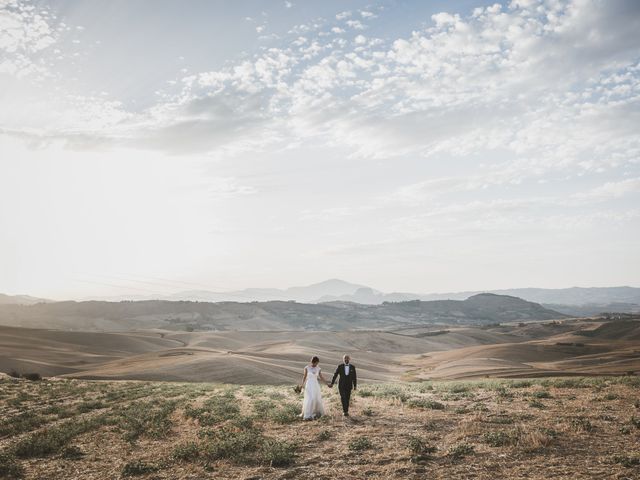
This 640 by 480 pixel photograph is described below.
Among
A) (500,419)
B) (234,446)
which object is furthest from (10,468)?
(500,419)

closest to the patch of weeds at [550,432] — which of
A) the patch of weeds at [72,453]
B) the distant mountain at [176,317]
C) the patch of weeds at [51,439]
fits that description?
the patch of weeds at [72,453]

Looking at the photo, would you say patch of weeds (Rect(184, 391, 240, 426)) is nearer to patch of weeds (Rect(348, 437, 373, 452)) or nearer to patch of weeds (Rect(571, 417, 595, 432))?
patch of weeds (Rect(348, 437, 373, 452))

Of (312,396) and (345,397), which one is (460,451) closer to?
(345,397)

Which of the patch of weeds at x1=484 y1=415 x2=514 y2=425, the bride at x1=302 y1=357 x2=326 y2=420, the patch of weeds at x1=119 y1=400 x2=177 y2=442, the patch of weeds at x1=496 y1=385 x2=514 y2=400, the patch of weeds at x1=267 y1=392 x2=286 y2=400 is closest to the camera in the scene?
the patch of weeds at x1=484 y1=415 x2=514 y2=425

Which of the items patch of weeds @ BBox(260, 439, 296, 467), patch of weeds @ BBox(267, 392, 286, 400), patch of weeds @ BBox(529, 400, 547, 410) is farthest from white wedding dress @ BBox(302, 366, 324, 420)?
patch of weeds @ BBox(529, 400, 547, 410)

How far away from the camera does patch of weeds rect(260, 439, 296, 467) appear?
10.3 metres

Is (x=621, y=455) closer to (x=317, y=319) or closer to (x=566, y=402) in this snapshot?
(x=566, y=402)

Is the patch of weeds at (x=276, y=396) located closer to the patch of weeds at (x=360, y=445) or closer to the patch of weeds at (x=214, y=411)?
the patch of weeds at (x=214, y=411)

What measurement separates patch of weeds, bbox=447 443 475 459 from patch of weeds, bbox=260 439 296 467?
3740 mm

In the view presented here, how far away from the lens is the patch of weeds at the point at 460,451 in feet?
33.3

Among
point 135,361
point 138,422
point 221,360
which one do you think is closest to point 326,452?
point 138,422

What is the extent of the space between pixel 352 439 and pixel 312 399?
345cm

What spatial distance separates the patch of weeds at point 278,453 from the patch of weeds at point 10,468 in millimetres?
5881

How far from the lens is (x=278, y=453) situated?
34.5 ft
